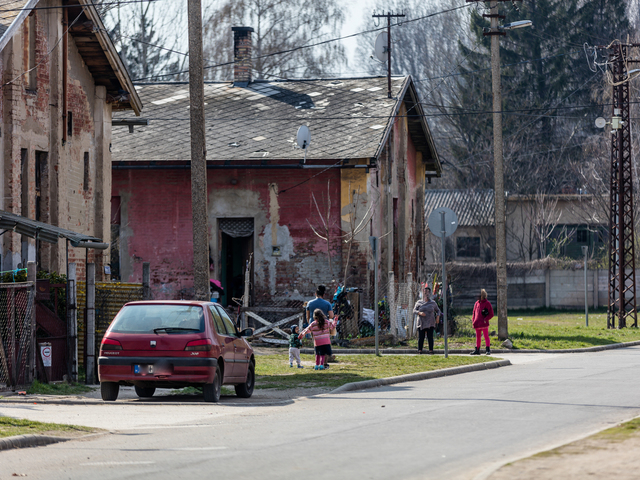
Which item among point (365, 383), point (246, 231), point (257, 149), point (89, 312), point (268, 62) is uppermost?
point (268, 62)

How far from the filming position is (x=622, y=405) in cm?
1317

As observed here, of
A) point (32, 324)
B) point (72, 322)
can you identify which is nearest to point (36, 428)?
point (32, 324)

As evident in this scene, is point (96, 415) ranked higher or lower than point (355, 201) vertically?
lower

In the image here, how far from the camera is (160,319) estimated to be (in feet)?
46.4

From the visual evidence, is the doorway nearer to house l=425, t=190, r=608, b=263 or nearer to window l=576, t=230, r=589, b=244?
house l=425, t=190, r=608, b=263

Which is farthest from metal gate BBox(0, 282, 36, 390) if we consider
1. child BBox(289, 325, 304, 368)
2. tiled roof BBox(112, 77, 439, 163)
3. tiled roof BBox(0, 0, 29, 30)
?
tiled roof BBox(112, 77, 439, 163)

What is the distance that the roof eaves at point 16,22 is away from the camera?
17902mm

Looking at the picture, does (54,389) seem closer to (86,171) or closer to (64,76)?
(64,76)

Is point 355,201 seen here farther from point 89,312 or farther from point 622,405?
point 622,405

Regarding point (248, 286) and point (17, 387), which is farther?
point (248, 286)

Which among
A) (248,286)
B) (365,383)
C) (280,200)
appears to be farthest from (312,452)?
(280,200)

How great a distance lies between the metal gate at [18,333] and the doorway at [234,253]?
14948 millimetres

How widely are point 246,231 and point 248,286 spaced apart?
2698 millimetres

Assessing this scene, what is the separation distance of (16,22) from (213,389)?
864 cm
